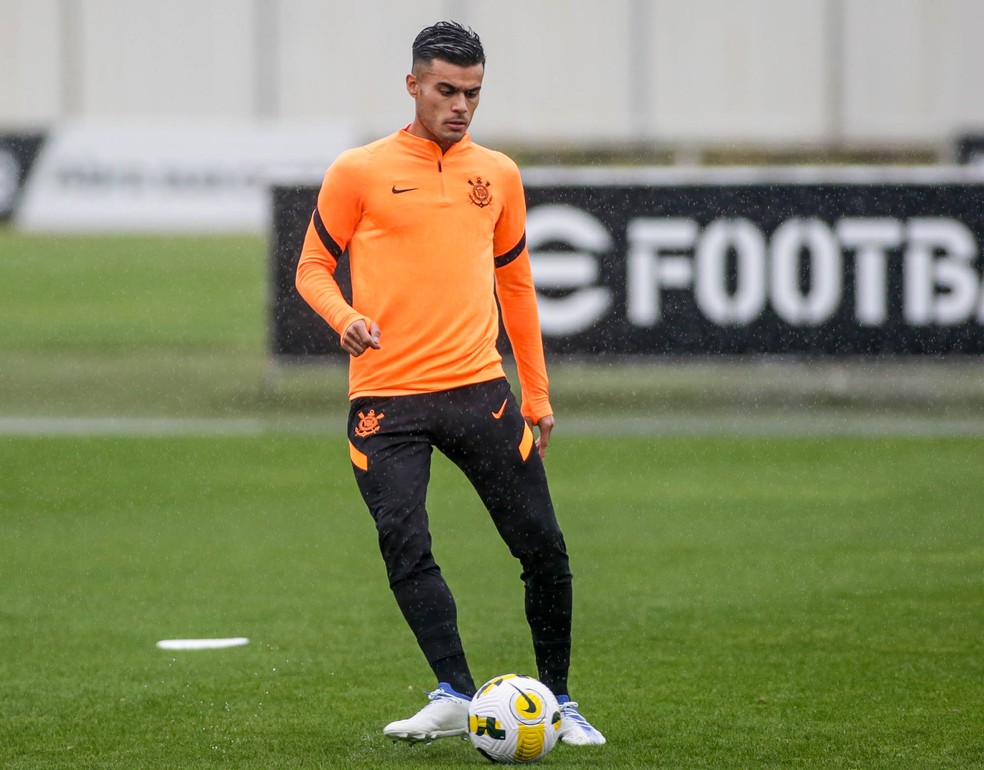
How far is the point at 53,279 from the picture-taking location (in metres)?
26.0

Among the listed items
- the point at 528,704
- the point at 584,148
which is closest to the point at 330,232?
the point at 528,704

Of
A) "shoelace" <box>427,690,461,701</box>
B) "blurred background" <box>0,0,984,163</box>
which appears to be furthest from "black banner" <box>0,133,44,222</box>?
"shoelace" <box>427,690,461,701</box>

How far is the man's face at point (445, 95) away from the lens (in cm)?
539

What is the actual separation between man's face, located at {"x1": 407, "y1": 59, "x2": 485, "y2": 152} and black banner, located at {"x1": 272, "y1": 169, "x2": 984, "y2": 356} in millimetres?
9810

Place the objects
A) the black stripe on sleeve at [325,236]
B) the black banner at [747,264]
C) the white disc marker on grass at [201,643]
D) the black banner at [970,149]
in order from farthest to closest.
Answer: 1. the black banner at [970,149]
2. the black banner at [747,264]
3. the white disc marker on grass at [201,643]
4. the black stripe on sleeve at [325,236]

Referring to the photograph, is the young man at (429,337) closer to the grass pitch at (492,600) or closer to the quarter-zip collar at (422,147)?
the quarter-zip collar at (422,147)

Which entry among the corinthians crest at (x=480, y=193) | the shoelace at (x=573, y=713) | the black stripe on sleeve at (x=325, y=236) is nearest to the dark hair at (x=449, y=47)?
the corinthians crest at (x=480, y=193)

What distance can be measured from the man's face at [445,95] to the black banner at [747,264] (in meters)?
9.81

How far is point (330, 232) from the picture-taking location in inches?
217

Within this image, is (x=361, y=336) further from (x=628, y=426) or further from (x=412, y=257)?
(x=628, y=426)

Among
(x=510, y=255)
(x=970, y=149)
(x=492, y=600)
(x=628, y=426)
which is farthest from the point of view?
(x=970, y=149)

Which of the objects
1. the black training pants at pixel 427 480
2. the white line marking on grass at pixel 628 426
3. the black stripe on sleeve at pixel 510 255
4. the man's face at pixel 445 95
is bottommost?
the white line marking on grass at pixel 628 426

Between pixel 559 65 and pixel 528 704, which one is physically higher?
pixel 559 65

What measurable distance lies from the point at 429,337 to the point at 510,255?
0.49 m
